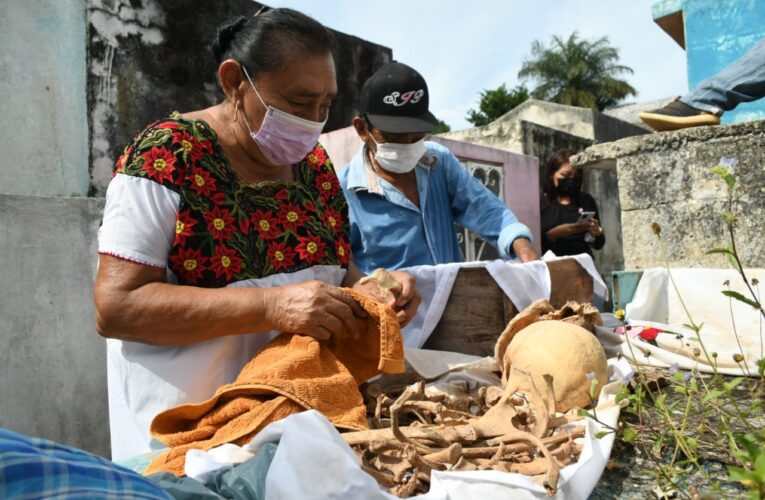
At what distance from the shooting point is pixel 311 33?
71.7 inches

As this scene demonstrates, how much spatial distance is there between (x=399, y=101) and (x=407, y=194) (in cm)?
45

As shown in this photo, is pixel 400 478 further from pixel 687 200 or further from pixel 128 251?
pixel 687 200

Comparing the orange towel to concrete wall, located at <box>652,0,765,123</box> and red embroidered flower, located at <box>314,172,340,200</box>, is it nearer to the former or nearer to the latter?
red embroidered flower, located at <box>314,172,340,200</box>

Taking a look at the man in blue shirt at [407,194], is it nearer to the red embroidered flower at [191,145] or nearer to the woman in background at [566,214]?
the red embroidered flower at [191,145]

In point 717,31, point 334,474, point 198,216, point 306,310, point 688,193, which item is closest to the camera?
point 334,474

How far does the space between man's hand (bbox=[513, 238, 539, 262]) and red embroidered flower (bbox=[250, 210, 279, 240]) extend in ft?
4.45

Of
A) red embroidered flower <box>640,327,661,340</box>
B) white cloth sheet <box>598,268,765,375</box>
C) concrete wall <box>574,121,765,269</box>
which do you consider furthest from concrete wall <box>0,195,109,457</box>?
concrete wall <box>574,121,765,269</box>

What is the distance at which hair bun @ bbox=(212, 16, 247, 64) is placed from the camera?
191cm

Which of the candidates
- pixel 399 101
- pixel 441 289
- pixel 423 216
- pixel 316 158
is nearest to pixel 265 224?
pixel 316 158

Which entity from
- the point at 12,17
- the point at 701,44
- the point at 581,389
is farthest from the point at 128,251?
the point at 701,44

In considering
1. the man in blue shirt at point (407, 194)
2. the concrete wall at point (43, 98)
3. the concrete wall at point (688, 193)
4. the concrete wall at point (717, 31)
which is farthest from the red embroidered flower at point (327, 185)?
the concrete wall at point (717, 31)

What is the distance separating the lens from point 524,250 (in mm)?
2777

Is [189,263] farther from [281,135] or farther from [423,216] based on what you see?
[423,216]

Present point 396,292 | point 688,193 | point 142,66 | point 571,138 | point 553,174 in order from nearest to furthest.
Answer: point 396,292 → point 688,193 → point 142,66 → point 553,174 → point 571,138
